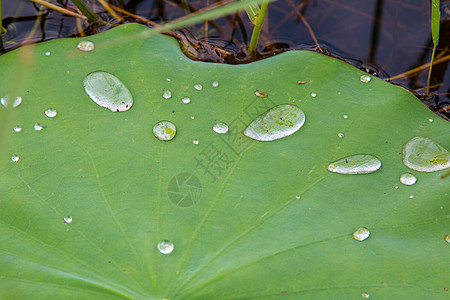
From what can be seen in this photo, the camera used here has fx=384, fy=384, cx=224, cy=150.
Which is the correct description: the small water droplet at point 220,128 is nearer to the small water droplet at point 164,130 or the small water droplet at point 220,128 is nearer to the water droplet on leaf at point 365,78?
the small water droplet at point 164,130

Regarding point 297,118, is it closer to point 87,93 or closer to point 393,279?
point 393,279

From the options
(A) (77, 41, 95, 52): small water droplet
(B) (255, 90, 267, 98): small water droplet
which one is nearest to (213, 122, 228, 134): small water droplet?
(B) (255, 90, 267, 98): small water droplet

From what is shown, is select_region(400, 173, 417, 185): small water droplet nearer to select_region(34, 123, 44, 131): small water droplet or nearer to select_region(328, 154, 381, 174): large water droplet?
select_region(328, 154, 381, 174): large water droplet

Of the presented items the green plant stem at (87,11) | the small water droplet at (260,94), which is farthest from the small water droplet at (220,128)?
the green plant stem at (87,11)

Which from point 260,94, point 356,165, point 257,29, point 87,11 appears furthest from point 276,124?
point 87,11

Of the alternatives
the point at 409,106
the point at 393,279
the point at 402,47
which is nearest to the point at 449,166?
the point at 409,106

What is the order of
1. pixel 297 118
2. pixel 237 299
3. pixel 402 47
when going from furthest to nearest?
pixel 402 47 < pixel 297 118 < pixel 237 299
